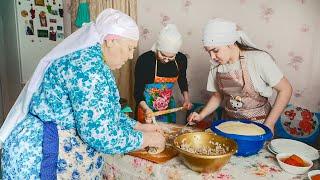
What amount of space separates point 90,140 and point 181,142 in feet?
1.59

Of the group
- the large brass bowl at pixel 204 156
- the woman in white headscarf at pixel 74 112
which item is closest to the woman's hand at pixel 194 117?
the large brass bowl at pixel 204 156

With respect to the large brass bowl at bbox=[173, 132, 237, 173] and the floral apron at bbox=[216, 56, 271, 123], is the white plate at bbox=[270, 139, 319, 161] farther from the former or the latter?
the floral apron at bbox=[216, 56, 271, 123]

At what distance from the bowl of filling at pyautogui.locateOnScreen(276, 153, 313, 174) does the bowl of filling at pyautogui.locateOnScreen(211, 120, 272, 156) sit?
110 mm

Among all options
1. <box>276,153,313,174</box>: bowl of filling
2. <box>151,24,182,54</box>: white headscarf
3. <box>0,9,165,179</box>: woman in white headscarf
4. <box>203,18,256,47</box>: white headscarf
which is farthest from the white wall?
<box>276,153,313,174</box>: bowl of filling

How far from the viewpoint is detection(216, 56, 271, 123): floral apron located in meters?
2.02

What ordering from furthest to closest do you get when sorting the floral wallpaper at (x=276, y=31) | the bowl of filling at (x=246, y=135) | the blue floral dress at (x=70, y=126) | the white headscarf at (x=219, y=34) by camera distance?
the floral wallpaper at (x=276, y=31) < the white headscarf at (x=219, y=34) < the bowl of filling at (x=246, y=135) < the blue floral dress at (x=70, y=126)

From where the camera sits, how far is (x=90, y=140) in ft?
4.15

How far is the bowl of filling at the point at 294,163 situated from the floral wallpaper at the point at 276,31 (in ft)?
4.30

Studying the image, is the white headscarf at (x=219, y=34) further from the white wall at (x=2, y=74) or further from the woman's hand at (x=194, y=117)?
the white wall at (x=2, y=74)

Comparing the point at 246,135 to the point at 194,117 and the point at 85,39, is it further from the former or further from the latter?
the point at 85,39

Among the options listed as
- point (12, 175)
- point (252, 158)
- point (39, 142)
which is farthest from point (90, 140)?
point (252, 158)

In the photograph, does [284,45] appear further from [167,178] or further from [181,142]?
[167,178]

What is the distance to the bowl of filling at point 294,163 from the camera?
140cm

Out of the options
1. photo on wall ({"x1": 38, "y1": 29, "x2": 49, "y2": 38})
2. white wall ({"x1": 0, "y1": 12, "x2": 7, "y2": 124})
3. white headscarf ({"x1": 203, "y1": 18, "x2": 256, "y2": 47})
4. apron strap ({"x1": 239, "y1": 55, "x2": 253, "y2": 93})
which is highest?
white headscarf ({"x1": 203, "y1": 18, "x2": 256, "y2": 47})
